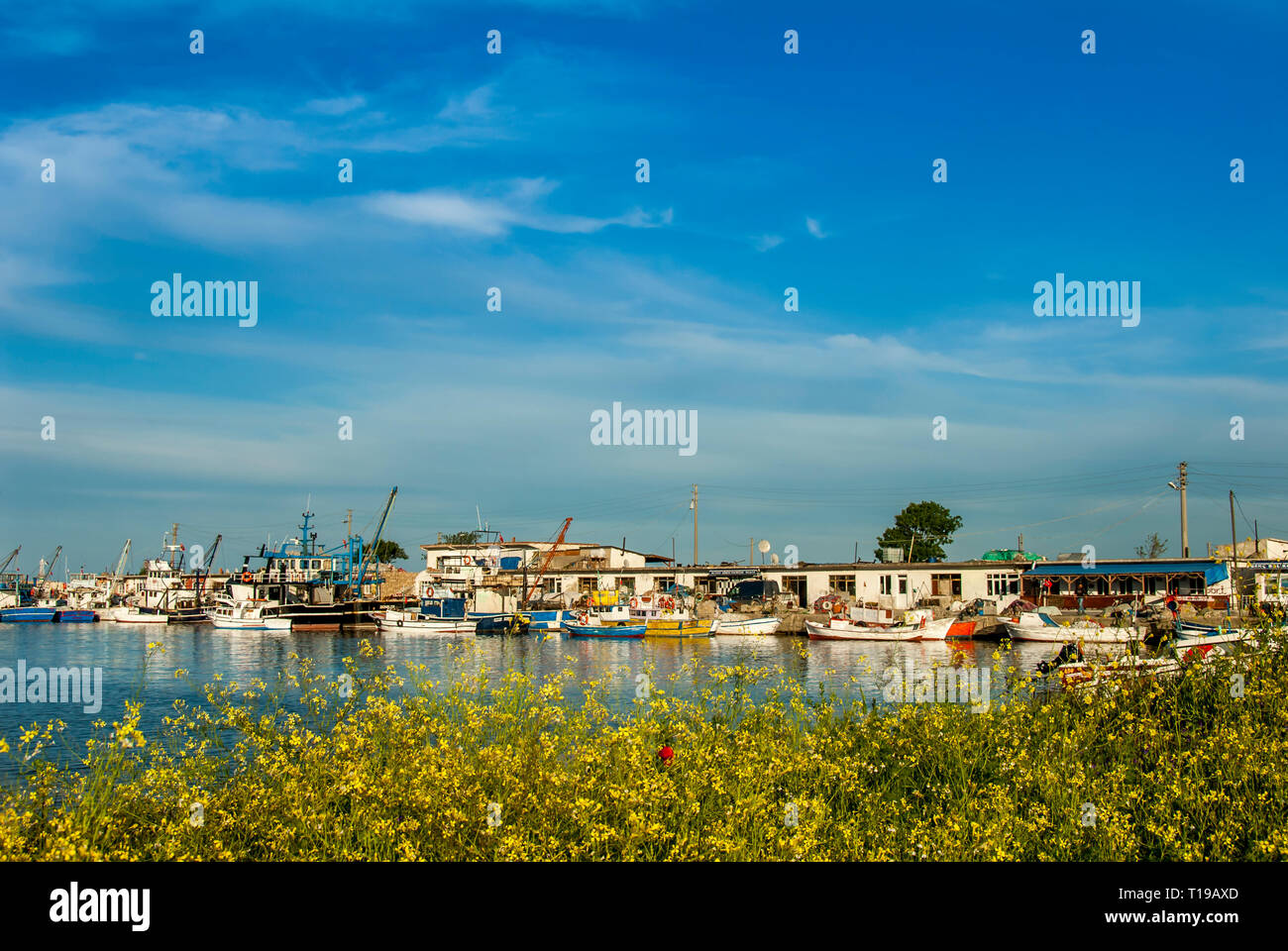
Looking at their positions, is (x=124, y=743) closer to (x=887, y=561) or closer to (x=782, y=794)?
(x=782, y=794)

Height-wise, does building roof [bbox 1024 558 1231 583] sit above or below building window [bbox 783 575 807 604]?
above

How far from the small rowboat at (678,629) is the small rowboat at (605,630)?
74cm

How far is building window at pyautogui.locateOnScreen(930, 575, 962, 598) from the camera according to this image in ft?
259

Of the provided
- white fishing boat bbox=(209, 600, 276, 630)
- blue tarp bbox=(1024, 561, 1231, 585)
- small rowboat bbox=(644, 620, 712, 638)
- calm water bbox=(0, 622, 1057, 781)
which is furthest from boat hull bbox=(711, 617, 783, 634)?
white fishing boat bbox=(209, 600, 276, 630)

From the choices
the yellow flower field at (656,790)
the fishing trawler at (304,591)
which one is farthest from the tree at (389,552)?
the yellow flower field at (656,790)

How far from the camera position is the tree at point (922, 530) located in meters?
113

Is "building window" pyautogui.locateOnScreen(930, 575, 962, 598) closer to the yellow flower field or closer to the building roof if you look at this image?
the building roof

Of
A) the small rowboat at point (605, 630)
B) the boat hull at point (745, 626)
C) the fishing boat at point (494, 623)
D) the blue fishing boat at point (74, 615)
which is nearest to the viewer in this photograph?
the boat hull at point (745, 626)

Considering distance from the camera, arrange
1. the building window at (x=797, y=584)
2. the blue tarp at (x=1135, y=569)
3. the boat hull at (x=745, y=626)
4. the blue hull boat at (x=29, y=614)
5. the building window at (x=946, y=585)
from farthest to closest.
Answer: the blue hull boat at (x=29, y=614) → the building window at (x=797, y=584) → the building window at (x=946, y=585) → the blue tarp at (x=1135, y=569) → the boat hull at (x=745, y=626)

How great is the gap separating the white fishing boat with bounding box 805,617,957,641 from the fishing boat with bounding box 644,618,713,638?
24.8 ft

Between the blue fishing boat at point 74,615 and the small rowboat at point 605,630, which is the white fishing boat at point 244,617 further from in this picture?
the small rowboat at point 605,630

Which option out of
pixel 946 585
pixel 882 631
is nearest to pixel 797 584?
pixel 946 585
